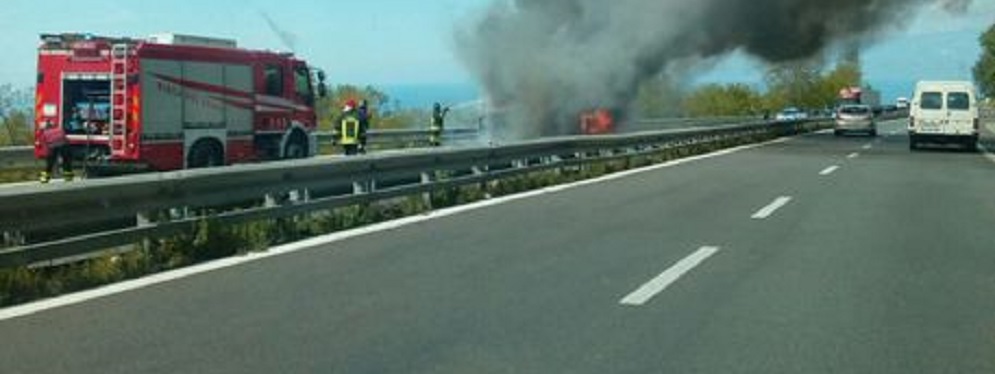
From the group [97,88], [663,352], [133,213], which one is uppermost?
[97,88]

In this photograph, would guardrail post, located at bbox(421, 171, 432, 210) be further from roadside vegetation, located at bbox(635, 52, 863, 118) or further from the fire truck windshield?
roadside vegetation, located at bbox(635, 52, 863, 118)

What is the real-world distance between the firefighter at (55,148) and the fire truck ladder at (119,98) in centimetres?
89

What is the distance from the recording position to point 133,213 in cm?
943

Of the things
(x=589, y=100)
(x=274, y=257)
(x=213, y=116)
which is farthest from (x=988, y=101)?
(x=274, y=257)

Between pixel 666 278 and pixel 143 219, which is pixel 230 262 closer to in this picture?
pixel 143 219

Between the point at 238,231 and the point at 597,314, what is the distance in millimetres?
4322

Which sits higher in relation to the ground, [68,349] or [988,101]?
[988,101]

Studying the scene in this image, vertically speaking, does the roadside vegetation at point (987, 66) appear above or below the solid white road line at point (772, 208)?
above

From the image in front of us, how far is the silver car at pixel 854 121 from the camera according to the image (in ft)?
168

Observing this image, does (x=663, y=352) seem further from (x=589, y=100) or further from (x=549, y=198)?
(x=589, y=100)

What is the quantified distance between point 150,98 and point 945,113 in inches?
966

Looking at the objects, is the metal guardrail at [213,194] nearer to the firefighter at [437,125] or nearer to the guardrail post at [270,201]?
the guardrail post at [270,201]

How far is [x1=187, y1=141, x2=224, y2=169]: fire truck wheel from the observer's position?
71.5 feet

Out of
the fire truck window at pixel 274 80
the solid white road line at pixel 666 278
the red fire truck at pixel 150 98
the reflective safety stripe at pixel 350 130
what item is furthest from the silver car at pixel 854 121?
the solid white road line at pixel 666 278
